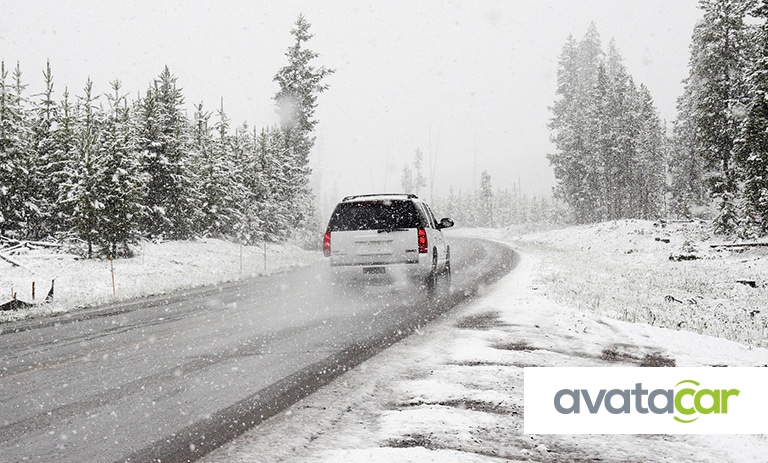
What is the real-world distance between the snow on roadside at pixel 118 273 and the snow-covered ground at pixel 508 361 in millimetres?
173

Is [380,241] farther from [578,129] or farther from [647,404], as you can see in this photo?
[578,129]

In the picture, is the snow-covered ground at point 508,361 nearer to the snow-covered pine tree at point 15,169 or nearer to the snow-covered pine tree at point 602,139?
the snow-covered pine tree at point 15,169

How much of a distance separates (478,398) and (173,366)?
335 cm

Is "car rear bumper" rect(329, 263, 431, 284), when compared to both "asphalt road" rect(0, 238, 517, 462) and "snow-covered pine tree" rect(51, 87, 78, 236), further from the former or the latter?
"snow-covered pine tree" rect(51, 87, 78, 236)

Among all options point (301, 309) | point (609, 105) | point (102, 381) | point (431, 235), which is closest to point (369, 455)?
point (102, 381)

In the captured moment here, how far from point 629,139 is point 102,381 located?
158 feet

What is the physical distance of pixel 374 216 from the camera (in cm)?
1183

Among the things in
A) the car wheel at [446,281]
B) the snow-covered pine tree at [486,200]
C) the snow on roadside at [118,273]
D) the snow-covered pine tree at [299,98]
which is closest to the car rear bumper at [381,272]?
the car wheel at [446,281]

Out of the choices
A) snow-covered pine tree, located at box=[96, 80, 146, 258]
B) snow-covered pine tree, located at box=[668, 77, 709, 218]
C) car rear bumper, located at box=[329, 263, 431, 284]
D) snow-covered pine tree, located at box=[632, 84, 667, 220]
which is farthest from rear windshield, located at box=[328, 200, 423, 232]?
snow-covered pine tree, located at box=[632, 84, 667, 220]

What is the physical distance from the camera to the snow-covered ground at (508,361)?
11.2ft

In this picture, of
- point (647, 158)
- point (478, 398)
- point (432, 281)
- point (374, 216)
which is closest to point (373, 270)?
point (374, 216)

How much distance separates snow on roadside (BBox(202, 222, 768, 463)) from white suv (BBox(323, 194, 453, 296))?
249 cm

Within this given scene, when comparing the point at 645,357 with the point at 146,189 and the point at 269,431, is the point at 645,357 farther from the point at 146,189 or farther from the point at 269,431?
the point at 146,189

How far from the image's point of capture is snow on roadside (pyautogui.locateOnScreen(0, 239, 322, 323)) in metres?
12.7
